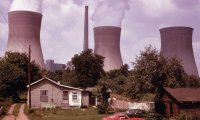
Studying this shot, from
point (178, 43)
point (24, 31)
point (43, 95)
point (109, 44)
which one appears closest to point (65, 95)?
point (43, 95)

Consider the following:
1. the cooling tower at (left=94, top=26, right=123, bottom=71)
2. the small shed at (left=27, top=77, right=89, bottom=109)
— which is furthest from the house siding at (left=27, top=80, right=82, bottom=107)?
the cooling tower at (left=94, top=26, right=123, bottom=71)

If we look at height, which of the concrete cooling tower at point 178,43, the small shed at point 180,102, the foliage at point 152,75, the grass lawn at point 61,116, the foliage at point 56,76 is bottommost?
the grass lawn at point 61,116

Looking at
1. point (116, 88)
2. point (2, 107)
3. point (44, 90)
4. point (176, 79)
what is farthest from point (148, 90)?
point (116, 88)

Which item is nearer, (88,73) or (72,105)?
(72,105)

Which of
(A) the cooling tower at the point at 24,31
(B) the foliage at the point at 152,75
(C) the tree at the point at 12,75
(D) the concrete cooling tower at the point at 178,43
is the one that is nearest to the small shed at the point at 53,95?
(B) the foliage at the point at 152,75

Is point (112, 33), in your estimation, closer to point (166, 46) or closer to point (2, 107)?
point (166, 46)

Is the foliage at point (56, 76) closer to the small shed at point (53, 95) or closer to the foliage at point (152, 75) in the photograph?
the small shed at point (53, 95)

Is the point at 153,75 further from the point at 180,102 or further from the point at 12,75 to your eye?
the point at 12,75
